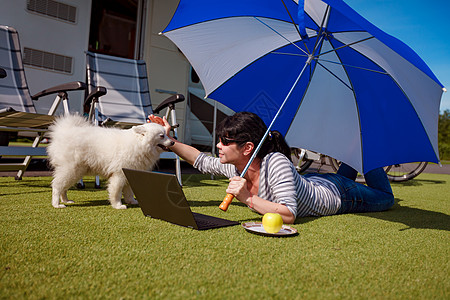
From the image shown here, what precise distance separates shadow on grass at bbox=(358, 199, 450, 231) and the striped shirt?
48 cm

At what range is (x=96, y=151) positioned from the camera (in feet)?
8.09

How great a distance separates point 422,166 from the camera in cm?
621

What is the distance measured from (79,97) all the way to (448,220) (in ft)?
15.3

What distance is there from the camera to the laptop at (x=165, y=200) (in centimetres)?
192

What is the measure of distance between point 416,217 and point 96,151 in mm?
2546

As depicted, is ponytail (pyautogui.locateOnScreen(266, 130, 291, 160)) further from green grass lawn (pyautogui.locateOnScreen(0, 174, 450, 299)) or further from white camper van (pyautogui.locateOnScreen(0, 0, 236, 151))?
white camper van (pyautogui.locateOnScreen(0, 0, 236, 151))

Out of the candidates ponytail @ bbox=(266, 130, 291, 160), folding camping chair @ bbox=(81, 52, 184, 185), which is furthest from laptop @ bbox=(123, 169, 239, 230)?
folding camping chair @ bbox=(81, 52, 184, 185)

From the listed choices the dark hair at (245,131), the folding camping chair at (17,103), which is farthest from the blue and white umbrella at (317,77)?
the folding camping chair at (17,103)

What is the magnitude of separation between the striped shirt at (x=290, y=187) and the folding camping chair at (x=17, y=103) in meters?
1.48

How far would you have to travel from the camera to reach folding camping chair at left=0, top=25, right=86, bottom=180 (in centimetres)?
297

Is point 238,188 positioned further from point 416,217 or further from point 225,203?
point 416,217

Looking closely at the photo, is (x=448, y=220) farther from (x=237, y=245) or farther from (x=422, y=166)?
(x=422, y=166)

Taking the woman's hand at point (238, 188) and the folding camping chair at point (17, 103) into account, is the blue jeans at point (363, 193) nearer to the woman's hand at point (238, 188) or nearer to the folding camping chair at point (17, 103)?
the woman's hand at point (238, 188)

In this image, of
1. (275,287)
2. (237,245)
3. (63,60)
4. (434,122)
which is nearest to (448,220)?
(434,122)
